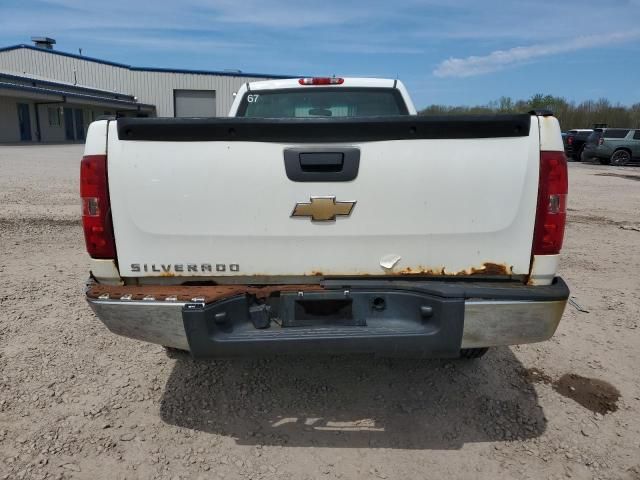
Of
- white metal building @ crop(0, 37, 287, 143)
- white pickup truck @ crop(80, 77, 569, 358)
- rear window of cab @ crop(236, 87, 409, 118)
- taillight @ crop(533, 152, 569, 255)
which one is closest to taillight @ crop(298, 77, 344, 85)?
rear window of cab @ crop(236, 87, 409, 118)

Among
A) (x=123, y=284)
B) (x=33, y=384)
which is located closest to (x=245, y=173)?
(x=123, y=284)

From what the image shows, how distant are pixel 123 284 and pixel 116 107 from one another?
40.9 meters

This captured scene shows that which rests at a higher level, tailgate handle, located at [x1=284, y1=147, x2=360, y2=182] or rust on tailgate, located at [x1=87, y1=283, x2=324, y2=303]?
tailgate handle, located at [x1=284, y1=147, x2=360, y2=182]

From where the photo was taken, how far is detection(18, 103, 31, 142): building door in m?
32.4

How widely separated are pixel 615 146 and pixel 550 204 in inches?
985

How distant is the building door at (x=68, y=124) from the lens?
3669 centimetres

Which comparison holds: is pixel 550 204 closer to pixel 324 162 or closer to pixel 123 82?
pixel 324 162

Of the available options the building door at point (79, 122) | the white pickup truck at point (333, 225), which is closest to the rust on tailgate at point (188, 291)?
the white pickup truck at point (333, 225)

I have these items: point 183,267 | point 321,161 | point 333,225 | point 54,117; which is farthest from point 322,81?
point 54,117

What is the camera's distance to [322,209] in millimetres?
2514

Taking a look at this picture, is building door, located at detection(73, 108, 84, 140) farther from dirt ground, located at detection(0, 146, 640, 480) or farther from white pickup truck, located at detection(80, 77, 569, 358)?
white pickup truck, located at detection(80, 77, 569, 358)

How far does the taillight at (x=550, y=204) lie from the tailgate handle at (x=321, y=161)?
0.96 m

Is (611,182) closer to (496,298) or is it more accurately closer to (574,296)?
(574,296)

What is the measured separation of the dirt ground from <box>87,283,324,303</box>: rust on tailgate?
87 cm
